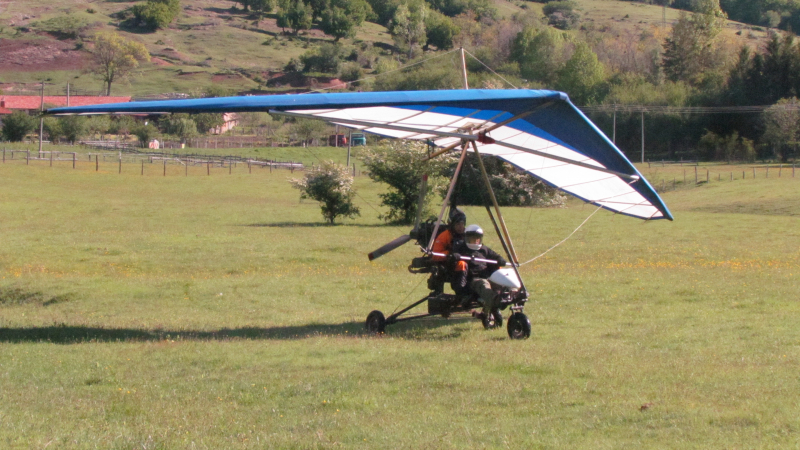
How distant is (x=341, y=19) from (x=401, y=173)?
15900 cm

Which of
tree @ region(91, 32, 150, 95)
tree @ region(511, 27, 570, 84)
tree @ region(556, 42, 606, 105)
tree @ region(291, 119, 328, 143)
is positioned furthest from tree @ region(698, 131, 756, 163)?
tree @ region(91, 32, 150, 95)

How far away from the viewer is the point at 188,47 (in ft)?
561

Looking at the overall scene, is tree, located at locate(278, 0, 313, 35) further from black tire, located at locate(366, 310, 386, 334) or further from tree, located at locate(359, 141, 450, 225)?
black tire, located at locate(366, 310, 386, 334)

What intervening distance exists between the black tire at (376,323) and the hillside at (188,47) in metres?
118

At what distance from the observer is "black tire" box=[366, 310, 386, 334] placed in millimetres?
11094

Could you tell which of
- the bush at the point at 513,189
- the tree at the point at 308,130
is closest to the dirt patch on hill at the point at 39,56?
the tree at the point at 308,130

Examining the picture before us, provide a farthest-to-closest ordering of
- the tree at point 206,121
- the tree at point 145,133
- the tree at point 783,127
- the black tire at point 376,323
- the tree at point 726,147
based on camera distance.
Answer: the tree at point 206,121, the tree at point 145,133, the tree at point 726,147, the tree at point 783,127, the black tire at point 376,323

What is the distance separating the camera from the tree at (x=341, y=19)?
611 ft

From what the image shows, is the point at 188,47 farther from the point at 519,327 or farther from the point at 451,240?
the point at 519,327

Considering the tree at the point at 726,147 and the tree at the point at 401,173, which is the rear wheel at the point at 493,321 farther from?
the tree at the point at 726,147

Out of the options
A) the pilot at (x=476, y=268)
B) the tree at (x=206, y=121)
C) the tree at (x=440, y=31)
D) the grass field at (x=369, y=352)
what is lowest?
the grass field at (x=369, y=352)

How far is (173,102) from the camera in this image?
9664 millimetres

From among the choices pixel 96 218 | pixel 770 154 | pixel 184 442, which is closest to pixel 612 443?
pixel 184 442

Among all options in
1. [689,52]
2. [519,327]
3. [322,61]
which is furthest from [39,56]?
[519,327]
